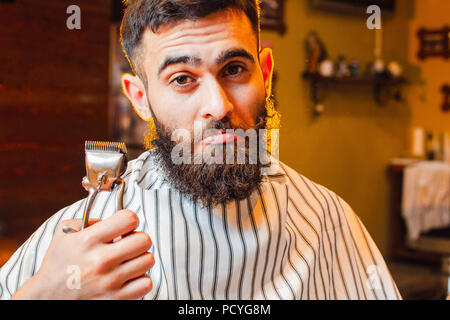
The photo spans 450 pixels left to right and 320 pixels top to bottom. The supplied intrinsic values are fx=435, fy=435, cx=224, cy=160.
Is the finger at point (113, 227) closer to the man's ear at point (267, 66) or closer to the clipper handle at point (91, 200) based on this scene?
the clipper handle at point (91, 200)

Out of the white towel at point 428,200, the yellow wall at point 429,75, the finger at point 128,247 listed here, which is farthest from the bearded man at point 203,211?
the yellow wall at point 429,75

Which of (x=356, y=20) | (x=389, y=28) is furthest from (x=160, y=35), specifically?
(x=389, y=28)

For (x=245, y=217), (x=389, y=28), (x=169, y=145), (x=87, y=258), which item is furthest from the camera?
(x=389, y=28)

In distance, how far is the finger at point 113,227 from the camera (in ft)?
1.75

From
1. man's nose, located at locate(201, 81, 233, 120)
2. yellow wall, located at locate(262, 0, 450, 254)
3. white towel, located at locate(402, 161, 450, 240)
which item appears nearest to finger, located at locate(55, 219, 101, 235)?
man's nose, located at locate(201, 81, 233, 120)

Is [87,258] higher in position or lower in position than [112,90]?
lower

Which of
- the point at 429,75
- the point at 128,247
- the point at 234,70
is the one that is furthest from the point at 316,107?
the point at 128,247

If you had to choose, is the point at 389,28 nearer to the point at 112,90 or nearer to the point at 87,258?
the point at 112,90

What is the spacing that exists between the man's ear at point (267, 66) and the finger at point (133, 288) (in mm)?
378

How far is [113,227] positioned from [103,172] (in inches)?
3.0

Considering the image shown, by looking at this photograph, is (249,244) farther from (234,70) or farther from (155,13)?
(155,13)

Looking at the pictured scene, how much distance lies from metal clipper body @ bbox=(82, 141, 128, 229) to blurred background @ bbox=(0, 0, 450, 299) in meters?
0.12
